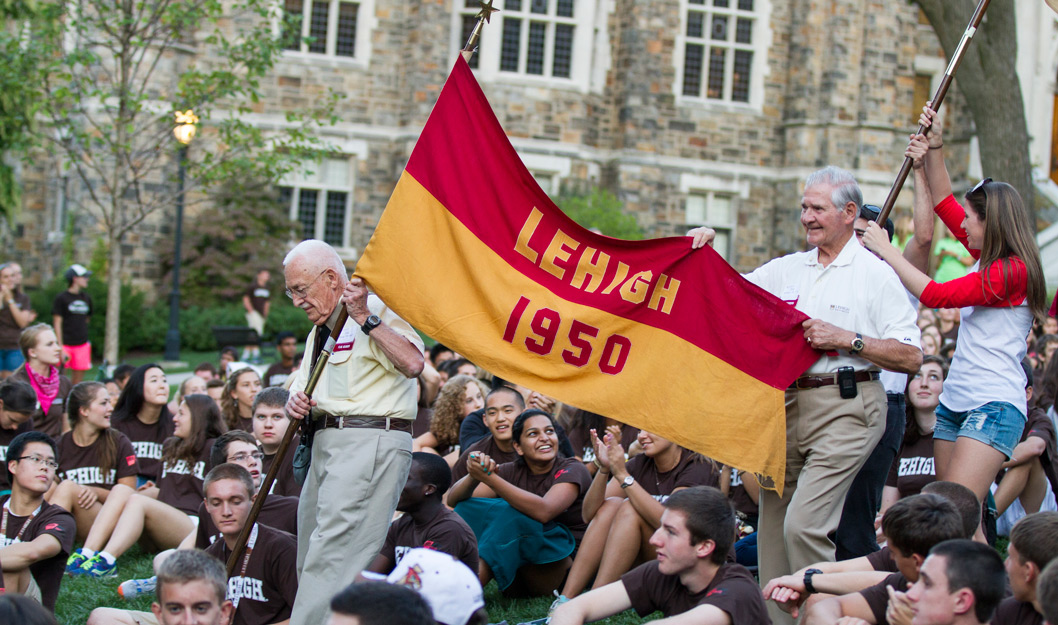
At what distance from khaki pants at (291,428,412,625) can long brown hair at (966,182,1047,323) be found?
3.02 metres

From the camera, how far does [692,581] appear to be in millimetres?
4793

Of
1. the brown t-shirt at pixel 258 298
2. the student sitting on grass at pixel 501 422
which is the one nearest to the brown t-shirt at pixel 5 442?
the student sitting on grass at pixel 501 422

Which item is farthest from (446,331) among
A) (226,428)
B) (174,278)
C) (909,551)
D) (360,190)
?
(360,190)

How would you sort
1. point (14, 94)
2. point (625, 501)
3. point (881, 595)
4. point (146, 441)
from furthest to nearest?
point (14, 94)
point (146, 441)
point (625, 501)
point (881, 595)

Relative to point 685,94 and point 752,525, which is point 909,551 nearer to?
point 752,525

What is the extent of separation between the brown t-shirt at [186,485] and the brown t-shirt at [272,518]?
1.75m

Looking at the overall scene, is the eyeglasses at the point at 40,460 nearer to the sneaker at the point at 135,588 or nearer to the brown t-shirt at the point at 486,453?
the sneaker at the point at 135,588

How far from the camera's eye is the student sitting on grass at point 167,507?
7.90 m

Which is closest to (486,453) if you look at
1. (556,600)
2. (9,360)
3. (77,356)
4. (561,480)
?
(561,480)

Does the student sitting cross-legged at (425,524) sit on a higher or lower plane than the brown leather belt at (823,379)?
lower

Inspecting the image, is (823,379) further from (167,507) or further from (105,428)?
(105,428)

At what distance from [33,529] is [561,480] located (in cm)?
310

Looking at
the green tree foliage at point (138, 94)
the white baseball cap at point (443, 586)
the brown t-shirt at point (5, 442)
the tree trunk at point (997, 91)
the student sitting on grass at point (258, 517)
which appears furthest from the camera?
the green tree foliage at point (138, 94)

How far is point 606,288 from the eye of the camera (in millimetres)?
5805
